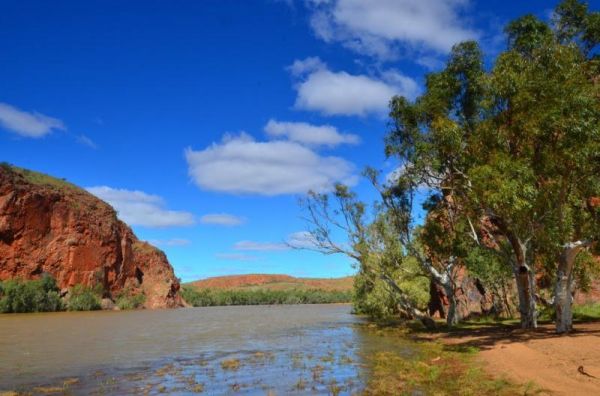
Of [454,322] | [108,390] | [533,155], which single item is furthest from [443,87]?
Answer: [108,390]

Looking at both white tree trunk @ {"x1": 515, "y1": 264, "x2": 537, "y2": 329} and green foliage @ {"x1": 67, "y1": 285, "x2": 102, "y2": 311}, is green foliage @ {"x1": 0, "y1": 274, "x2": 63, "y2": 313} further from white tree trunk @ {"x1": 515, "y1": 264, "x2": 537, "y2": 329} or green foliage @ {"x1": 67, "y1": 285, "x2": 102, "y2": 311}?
white tree trunk @ {"x1": 515, "y1": 264, "x2": 537, "y2": 329}

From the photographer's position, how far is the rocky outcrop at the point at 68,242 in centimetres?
9525

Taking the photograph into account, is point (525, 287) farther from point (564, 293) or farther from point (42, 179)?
point (42, 179)

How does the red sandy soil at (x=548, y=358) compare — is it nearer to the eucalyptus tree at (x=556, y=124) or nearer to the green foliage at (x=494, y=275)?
the eucalyptus tree at (x=556, y=124)

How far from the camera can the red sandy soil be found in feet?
44.6

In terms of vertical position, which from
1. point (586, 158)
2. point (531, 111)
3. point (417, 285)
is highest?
point (531, 111)

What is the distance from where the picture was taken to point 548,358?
17.4 metres

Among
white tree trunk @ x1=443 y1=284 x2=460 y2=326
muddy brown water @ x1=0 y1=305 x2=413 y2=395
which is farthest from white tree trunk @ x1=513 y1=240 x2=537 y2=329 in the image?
muddy brown water @ x1=0 y1=305 x2=413 y2=395

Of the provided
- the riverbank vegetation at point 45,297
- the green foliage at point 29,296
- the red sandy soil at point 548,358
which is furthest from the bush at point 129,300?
Result: the red sandy soil at point 548,358

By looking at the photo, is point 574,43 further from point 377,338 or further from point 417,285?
point 417,285

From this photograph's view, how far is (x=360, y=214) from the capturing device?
39.6 meters

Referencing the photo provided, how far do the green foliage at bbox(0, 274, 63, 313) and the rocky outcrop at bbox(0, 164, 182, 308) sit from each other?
866 cm

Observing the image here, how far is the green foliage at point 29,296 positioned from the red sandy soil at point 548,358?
248 feet

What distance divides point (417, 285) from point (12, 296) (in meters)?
65.1
